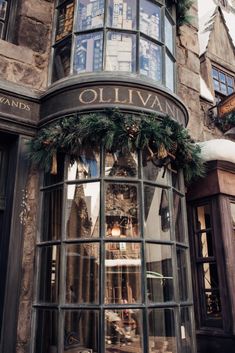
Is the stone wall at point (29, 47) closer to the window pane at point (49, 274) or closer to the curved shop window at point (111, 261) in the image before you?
the curved shop window at point (111, 261)

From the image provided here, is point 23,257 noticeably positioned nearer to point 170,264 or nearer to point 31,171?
point 31,171

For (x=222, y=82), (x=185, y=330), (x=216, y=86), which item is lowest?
(x=185, y=330)

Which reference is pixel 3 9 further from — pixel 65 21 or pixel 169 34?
pixel 169 34

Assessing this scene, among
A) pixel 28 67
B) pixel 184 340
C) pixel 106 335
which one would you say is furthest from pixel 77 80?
pixel 184 340

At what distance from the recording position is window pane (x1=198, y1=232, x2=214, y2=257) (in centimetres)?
495

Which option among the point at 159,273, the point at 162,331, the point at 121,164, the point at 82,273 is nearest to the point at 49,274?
the point at 82,273

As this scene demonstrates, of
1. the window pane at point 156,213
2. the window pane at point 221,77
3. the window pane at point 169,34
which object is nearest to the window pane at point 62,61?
the window pane at point 169,34

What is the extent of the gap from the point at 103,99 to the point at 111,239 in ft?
5.19

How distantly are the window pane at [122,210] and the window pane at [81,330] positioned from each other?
833mm

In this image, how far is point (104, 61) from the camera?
4.27 metres

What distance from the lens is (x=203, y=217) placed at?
5.14 m

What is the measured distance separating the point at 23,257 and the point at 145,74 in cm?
263

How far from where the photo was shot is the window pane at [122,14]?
14.8 ft

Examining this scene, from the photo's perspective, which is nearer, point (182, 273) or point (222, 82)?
point (182, 273)
